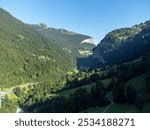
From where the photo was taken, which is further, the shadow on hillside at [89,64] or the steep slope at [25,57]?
the shadow on hillside at [89,64]

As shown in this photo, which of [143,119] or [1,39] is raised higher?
[1,39]

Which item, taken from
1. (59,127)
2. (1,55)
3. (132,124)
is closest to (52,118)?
(59,127)

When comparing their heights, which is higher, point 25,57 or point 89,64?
point 25,57

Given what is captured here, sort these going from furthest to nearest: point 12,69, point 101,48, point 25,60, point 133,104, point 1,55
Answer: point 101,48, point 25,60, point 1,55, point 12,69, point 133,104

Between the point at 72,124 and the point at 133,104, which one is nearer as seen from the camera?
the point at 72,124

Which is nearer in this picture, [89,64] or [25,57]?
[25,57]

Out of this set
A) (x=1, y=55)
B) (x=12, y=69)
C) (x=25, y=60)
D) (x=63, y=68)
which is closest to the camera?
(x=12, y=69)

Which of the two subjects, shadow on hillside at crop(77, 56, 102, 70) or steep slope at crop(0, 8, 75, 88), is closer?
steep slope at crop(0, 8, 75, 88)

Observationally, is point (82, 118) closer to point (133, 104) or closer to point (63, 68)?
point (133, 104)
